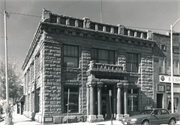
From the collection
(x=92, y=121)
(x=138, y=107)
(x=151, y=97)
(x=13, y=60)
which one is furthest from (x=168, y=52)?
(x=13, y=60)

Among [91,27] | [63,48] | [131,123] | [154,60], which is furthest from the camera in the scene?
[154,60]

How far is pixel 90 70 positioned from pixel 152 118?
7280 mm

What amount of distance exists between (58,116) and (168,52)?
634 inches

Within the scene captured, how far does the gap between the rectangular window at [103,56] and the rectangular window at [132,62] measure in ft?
6.68

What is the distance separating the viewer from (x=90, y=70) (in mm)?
20750

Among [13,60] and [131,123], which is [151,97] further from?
[13,60]

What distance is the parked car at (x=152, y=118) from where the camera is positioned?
15.9 metres

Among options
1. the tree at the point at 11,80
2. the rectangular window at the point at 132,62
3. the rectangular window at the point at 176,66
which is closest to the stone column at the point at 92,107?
the rectangular window at the point at 132,62

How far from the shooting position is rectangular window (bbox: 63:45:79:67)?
2125 centimetres

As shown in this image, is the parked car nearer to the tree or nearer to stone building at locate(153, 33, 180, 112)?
stone building at locate(153, 33, 180, 112)

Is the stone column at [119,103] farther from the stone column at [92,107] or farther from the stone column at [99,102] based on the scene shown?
the stone column at [92,107]

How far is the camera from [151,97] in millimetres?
25328

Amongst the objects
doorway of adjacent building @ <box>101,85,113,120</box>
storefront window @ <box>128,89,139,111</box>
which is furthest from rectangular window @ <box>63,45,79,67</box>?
storefront window @ <box>128,89,139,111</box>

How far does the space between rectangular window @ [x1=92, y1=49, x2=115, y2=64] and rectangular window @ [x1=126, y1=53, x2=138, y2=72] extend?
2035 millimetres
